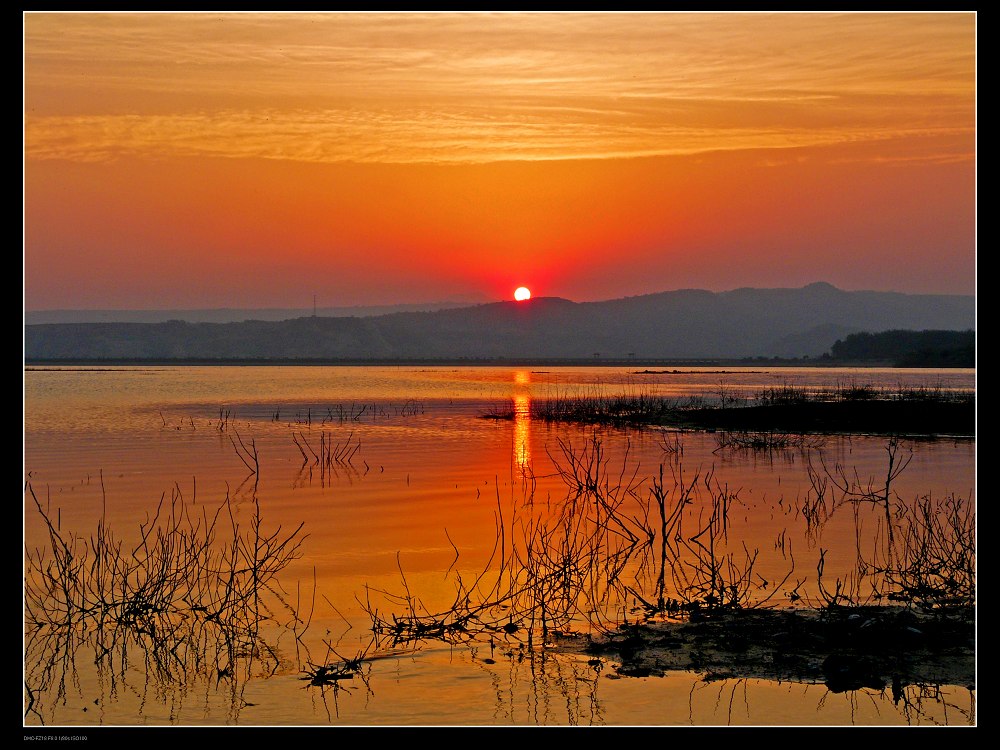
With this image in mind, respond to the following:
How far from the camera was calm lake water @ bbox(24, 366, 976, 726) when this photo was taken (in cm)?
918

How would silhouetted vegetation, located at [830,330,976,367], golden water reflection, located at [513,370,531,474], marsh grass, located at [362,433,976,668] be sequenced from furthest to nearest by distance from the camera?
silhouetted vegetation, located at [830,330,976,367], golden water reflection, located at [513,370,531,474], marsh grass, located at [362,433,976,668]

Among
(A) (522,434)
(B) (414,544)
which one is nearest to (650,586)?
(B) (414,544)

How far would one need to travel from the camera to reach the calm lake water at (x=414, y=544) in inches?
361

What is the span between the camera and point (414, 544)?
53.5ft

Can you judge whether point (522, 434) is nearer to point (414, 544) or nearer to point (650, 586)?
point (414, 544)

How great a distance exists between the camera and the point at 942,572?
13586 mm

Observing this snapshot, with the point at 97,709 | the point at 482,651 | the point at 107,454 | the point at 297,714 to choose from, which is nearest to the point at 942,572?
the point at 482,651

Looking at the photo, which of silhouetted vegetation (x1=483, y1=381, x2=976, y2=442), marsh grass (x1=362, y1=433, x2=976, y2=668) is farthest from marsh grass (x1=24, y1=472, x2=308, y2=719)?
silhouetted vegetation (x1=483, y1=381, x2=976, y2=442)

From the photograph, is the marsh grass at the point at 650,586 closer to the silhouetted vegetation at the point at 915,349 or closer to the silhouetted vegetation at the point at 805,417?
the silhouetted vegetation at the point at 805,417

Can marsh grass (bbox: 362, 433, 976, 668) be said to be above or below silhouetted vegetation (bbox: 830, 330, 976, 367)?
below

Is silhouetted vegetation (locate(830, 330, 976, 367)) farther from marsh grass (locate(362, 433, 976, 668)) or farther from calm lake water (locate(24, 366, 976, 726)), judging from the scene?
marsh grass (locate(362, 433, 976, 668))

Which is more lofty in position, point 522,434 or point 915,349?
point 915,349

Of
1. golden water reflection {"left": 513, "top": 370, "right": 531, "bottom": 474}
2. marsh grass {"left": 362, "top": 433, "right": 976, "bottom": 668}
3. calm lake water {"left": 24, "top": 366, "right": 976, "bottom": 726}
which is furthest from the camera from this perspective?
golden water reflection {"left": 513, "top": 370, "right": 531, "bottom": 474}

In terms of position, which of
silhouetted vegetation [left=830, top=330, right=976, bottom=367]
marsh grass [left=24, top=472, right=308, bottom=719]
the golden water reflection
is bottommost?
marsh grass [left=24, top=472, right=308, bottom=719]
